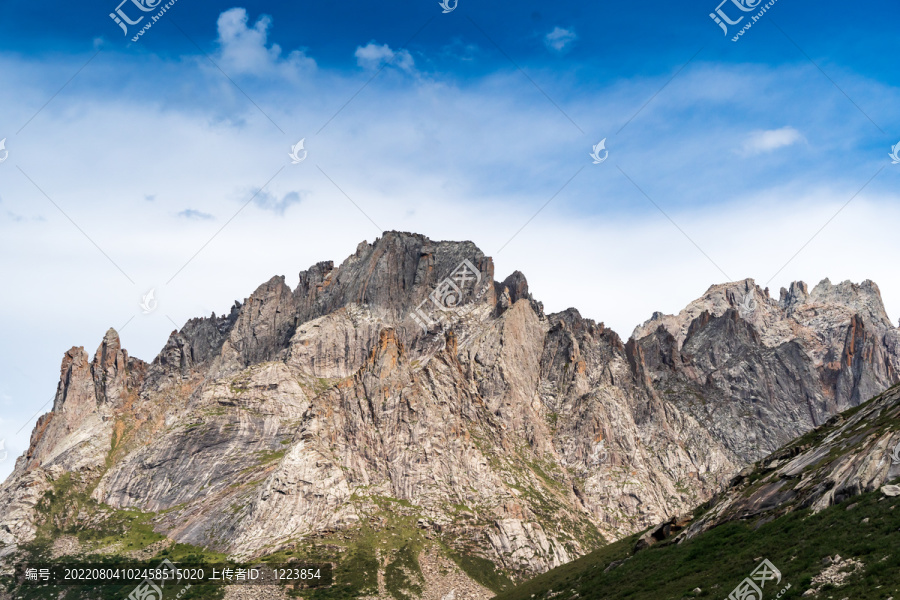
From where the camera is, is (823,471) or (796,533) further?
(823,471)

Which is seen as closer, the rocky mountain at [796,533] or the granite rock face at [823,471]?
the rocky mountain at [796,533]

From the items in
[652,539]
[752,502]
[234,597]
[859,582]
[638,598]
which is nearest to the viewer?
[859,582]

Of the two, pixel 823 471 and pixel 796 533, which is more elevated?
pixel 823 471

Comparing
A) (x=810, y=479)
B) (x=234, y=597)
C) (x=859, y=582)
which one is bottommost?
(x=859, y=582)

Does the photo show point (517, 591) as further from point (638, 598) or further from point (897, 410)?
point (897, 410)

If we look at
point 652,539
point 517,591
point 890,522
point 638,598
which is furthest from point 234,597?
point 890,522

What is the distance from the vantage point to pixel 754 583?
6694 cm

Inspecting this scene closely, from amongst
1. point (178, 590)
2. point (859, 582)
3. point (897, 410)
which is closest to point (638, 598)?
point (859, 582)

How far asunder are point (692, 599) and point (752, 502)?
23564mm

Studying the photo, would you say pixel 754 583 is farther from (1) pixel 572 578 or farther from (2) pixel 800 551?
(1) pixel 572 578

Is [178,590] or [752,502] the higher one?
[178,590]

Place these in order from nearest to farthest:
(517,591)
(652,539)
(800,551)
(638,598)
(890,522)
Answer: (890,522) < (800,551) < (638,598) < (652,539) < (517,591)

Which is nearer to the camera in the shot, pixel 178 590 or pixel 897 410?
pixel 897 410

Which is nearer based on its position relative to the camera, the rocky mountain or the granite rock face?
the rocky mountain
